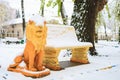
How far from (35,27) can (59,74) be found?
1185mm

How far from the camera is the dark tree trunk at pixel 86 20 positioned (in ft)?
30.6

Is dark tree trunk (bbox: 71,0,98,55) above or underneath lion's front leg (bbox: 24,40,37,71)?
above

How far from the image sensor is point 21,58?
570 cm

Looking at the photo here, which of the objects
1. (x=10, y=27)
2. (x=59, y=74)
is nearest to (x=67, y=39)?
(x=59, y=74)

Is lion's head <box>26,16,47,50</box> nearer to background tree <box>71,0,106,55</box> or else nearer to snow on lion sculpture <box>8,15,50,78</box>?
snow on lion sculpture <box>8,15,50,78</box>

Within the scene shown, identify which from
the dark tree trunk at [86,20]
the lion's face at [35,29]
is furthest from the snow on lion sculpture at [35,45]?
the dark tree trunk at [86,20]

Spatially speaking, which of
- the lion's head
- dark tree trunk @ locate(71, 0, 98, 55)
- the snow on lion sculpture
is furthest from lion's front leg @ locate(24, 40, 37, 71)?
dark tree trunk @ locate(71, 0, 98, 55)

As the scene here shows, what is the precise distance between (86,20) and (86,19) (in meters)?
0.04

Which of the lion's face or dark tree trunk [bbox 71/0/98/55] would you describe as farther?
dark tree trunk [bbox 71/0/98/55]

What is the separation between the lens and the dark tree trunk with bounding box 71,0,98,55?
9328 mm

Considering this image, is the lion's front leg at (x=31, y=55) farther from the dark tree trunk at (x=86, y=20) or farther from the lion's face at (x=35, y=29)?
the dark tree trunk at (x=86, y=20)

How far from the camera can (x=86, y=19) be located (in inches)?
371

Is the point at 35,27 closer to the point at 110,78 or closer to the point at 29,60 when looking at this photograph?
the point at 29,60

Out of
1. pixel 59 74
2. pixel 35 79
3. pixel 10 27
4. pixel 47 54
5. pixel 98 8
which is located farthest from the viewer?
pixel 10 27
